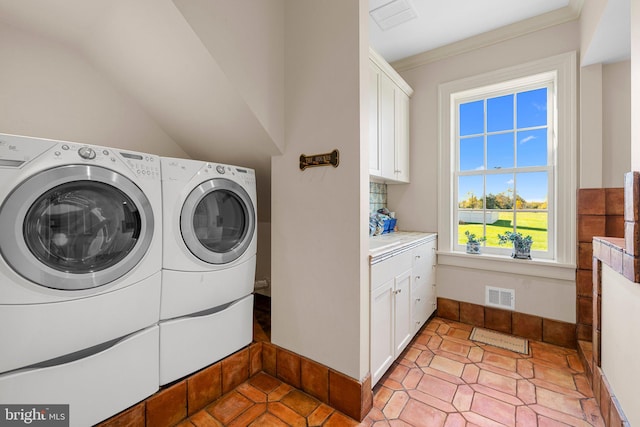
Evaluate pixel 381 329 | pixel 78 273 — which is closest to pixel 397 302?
pixel 381 329

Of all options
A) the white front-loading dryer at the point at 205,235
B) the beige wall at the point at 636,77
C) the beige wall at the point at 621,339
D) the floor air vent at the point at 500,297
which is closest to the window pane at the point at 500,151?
the floor air vent at the point at 500,297

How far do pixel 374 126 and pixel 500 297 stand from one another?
184cm

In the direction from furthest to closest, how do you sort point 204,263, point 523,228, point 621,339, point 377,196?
point 377,196 < point 523,228 < point 204,263 < point 621,339

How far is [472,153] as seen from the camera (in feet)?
8.56

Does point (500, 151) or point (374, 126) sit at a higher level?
point (374, 126)

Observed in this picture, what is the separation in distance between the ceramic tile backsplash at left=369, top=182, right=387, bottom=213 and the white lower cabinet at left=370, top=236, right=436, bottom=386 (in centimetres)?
63

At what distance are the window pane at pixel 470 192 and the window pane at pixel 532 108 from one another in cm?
58

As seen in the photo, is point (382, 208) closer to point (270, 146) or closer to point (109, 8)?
point (270, 146)

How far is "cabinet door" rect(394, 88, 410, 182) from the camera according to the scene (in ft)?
8.14

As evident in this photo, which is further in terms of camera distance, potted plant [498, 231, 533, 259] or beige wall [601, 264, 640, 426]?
potted plant [498, 231, 533, 259]

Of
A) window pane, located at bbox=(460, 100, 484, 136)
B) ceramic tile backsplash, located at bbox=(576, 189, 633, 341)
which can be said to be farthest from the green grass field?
window pane, located at bbox=(460, 100, 484, 136)

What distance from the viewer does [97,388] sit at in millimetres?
1109

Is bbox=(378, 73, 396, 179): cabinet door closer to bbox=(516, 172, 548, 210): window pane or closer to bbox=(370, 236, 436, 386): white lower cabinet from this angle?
bbox=(370, 236, 436, 386): white lower cabinet

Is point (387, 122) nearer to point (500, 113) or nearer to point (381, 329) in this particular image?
point (500, 113)
